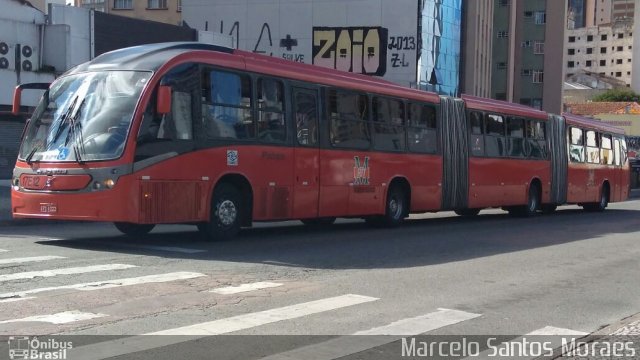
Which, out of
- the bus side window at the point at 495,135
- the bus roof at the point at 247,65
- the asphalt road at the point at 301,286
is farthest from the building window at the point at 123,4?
the asphalt road at the point at 301,286

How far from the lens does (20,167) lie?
12.9 m

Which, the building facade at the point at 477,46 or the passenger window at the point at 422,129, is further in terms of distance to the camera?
the building facade at the point at 477,46

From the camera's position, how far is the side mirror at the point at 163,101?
12.2 metres

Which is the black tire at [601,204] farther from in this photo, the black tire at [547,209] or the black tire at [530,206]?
the black tire at [530,206]

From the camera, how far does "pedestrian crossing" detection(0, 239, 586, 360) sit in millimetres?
6832

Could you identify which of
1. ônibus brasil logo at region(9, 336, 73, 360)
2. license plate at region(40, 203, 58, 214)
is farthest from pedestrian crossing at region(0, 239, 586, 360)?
license plate at region(40, 203, 58, 214)

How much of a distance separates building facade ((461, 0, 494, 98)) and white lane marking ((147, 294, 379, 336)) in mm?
54868

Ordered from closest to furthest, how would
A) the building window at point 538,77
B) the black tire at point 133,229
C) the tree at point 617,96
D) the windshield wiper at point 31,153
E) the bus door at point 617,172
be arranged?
the windshield wiper at point 31,153
the black tire at point 133,229
the bus door at point 617,172
the building window at point 538,77
the tree at point 617,96

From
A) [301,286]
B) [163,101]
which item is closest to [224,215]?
[163,101]

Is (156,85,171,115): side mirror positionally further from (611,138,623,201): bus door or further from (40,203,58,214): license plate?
(611,138,623,201): bus door

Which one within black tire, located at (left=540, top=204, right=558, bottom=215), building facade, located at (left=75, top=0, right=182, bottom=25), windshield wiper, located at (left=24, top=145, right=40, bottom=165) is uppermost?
building facade, located at (left=75, top=0, right=182, bottom=25)

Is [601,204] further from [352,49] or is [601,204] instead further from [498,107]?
[352,49]

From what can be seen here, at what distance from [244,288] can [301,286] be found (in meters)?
0.76

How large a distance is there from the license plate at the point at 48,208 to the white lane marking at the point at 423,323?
6622 mm
